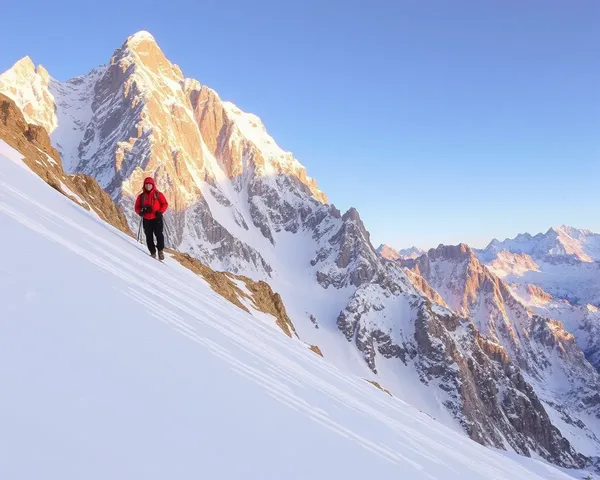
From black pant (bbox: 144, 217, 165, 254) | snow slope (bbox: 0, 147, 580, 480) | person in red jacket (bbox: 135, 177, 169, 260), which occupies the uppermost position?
person in red jacket (bbox: 135, 177, 169, 260)

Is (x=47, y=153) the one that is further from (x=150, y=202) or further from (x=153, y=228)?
(x=150, y=202)

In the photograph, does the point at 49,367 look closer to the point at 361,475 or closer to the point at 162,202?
the point at 361,475

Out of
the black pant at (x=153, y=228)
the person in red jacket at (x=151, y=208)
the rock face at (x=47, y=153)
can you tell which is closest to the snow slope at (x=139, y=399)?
the person in red jacket at (x=151, y=208)

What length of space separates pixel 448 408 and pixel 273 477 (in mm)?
188390

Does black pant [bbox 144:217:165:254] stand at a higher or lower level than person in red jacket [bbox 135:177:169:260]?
lower

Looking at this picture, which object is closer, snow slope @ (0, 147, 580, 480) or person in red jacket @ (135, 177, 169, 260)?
snow slope @ (0, 147, 580, 480)

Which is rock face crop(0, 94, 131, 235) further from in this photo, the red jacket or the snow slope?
the snow slope

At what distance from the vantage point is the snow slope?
2490 millimetres

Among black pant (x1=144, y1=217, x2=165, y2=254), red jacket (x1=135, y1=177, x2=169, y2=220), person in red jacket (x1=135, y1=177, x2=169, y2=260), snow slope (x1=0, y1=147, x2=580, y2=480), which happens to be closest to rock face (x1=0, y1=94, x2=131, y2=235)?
black pant (x1=144, y1=217, x2=165, y2=254)

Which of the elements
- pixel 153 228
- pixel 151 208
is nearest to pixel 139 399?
pixel 151 208

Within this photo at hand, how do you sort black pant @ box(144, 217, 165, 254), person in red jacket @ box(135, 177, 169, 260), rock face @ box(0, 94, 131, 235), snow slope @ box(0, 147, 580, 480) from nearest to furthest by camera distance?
snow slope @ box(0, 147, 580, 480), person in red jacket @ box(135, 177, 169, 260), black pant @ box(144, 217, 165, 254), rock face @ box(0, 94, 131, 235)

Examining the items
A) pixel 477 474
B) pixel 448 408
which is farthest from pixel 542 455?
pixel 477 474

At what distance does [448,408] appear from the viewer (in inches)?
6703

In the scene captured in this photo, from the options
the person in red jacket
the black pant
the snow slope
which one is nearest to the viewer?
the snow slope
